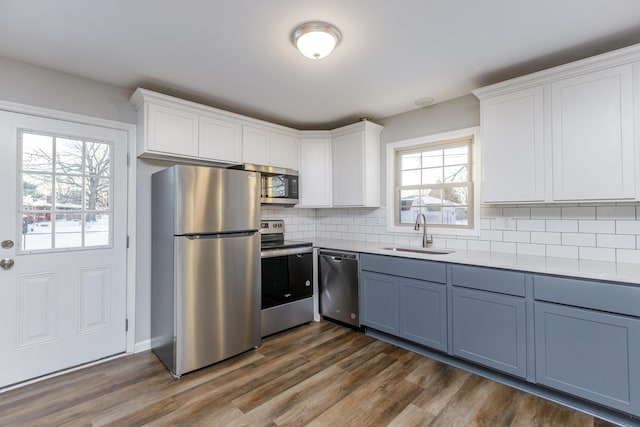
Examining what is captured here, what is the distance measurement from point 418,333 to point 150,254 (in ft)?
8.32

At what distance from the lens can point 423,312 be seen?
2672 millimetres

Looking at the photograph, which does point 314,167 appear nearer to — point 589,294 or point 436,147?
point 436,147

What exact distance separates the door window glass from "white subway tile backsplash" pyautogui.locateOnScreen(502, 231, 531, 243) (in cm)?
349

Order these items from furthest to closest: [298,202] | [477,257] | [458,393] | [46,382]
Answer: [298,202]
[477,257]
[46,382]
[458,393]

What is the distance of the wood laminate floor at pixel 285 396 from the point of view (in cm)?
189

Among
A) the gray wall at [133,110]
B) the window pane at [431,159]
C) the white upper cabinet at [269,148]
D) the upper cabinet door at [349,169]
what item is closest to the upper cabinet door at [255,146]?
the white upper cabinet at [269,148]

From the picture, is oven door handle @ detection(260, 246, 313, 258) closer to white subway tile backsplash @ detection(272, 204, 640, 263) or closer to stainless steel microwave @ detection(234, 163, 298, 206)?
stainless steel microwave @ detection(234, 163, 298, 206)

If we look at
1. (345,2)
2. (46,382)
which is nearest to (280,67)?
(345,2)

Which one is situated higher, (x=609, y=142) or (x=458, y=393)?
(x=609, y=142)

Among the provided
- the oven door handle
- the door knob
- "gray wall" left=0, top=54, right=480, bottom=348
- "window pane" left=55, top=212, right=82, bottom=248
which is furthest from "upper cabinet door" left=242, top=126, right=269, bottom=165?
the door knob

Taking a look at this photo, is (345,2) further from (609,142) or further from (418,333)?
(418,333)

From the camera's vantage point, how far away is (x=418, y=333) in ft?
8.88

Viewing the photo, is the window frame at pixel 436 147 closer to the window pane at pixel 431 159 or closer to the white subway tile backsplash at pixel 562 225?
the window pane at pixel 431 159

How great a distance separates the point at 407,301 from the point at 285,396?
1.30 metres
